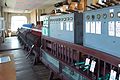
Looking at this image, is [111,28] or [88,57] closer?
[111,28]

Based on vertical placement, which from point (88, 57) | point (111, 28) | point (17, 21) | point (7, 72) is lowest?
point (7, 72)

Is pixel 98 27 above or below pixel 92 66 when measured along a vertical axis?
above

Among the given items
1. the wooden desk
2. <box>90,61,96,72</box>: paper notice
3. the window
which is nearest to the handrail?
<box>90,61,96,72</box>: paper notice

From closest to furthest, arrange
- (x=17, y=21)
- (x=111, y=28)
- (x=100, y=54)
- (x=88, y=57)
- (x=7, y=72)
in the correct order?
(x=111, y=28)
(x=100, y=54)
(x=7, y=72)
(x=88, y=57)
(x=17, y=21)

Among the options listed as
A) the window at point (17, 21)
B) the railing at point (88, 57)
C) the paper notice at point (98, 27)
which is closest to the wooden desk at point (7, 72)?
the railing at point (88, 57)

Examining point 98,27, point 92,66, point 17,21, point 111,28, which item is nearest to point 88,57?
point 92,66

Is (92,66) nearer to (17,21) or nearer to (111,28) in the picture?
(111,28)

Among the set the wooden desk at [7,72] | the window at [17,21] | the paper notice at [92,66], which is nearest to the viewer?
the wooden desk at [7,72]

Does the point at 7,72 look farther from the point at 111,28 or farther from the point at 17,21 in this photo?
the point at 17,21

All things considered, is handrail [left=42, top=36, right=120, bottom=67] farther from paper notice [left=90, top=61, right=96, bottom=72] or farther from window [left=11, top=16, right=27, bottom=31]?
window [left=11, top=16, right=27, bottom=31]

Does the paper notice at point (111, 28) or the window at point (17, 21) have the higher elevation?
the window at point (17, 21)

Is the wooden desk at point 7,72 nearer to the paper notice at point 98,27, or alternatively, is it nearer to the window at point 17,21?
Result: the paper notice at point 98,27

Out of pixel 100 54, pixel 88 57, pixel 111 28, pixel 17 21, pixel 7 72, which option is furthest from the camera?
pixel 17 21

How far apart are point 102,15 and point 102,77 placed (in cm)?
69
